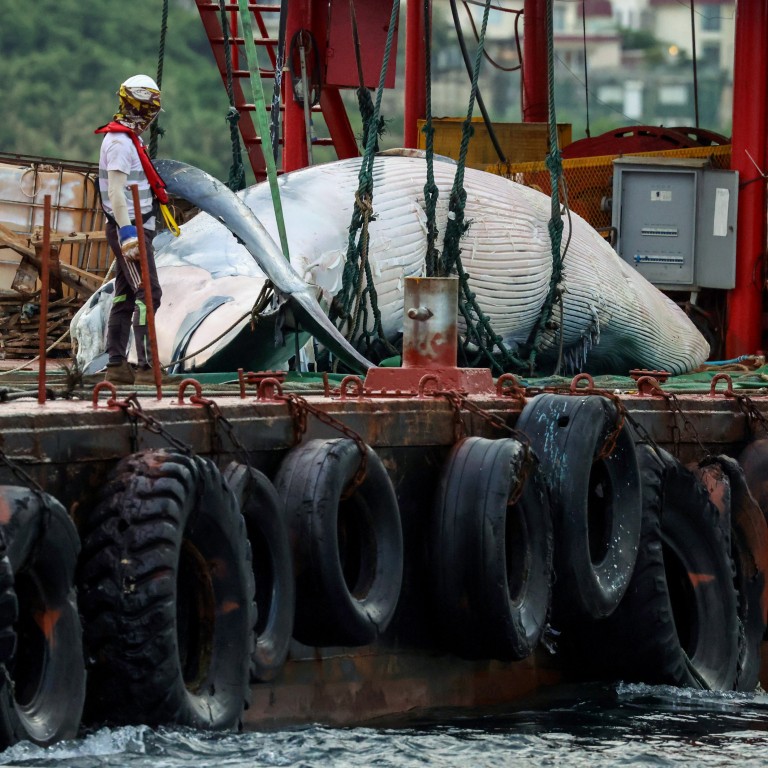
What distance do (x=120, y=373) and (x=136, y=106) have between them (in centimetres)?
133

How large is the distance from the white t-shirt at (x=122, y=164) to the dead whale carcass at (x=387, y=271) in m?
0.78

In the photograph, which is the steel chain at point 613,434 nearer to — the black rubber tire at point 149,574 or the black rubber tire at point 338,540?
the black rubber tire at point 338,540

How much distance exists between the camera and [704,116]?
2775cm

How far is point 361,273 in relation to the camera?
1038 centimetres

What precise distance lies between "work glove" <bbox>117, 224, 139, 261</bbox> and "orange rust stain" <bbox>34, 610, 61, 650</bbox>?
3.55 metres

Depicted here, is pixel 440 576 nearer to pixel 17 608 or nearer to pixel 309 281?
pixel 17 608

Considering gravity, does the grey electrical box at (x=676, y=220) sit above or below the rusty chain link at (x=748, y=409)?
above

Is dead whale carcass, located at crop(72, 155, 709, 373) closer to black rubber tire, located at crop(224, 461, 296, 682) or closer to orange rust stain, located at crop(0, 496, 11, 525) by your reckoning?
black rubber tire, located at crop(224, 461, 296, 682)

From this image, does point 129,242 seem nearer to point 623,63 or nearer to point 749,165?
point 749,165

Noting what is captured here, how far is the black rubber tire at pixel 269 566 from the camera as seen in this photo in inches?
242

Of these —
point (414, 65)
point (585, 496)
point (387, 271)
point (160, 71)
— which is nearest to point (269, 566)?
point (585, 496)

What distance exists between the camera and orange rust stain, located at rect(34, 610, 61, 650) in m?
5.25

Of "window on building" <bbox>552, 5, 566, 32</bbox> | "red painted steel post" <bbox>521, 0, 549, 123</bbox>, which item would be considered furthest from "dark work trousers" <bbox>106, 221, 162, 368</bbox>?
"window on building" <bbox>552, 5, 566, 32</bbox>

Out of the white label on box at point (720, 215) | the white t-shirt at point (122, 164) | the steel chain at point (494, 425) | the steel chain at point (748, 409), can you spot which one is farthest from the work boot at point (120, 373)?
the white label on box at point (720, 215)
